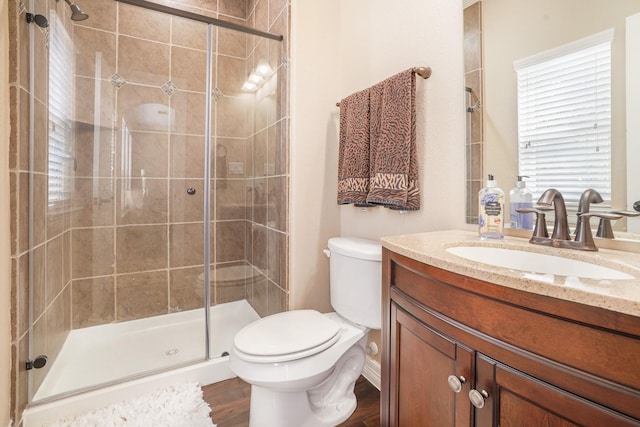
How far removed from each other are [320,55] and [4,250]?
69.5 inches

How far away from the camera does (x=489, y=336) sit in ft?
1.96

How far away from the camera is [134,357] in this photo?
1.73m

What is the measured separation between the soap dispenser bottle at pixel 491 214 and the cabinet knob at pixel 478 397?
1.70ft

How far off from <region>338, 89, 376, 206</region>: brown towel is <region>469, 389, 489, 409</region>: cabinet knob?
0.97 meters

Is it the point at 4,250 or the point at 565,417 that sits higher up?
the point at 4,250

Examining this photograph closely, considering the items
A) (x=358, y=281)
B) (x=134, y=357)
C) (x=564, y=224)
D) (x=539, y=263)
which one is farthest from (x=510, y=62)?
(x=134, y=357)

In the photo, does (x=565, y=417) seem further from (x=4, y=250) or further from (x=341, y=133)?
(x=4, y=250)

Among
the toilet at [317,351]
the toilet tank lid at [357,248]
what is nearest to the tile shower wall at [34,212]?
the toilet at [317,351]

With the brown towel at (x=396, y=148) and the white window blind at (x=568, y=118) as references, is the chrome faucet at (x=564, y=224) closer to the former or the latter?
the white window blind at (x=568, y=118)

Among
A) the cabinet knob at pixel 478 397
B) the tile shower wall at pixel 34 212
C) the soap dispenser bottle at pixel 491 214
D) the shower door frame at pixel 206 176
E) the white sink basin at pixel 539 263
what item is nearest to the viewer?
the cabinet knob at pixel 478 397

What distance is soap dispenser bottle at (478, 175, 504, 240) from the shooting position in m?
0.98

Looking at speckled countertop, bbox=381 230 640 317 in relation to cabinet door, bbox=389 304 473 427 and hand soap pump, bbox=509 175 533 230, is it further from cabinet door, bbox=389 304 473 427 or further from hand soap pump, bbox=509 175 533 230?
cabinet door, bbox=389 304 473 427

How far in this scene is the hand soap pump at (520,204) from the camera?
98cm

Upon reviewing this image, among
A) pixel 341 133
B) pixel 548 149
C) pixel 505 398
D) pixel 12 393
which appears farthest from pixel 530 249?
pixel 12 393
